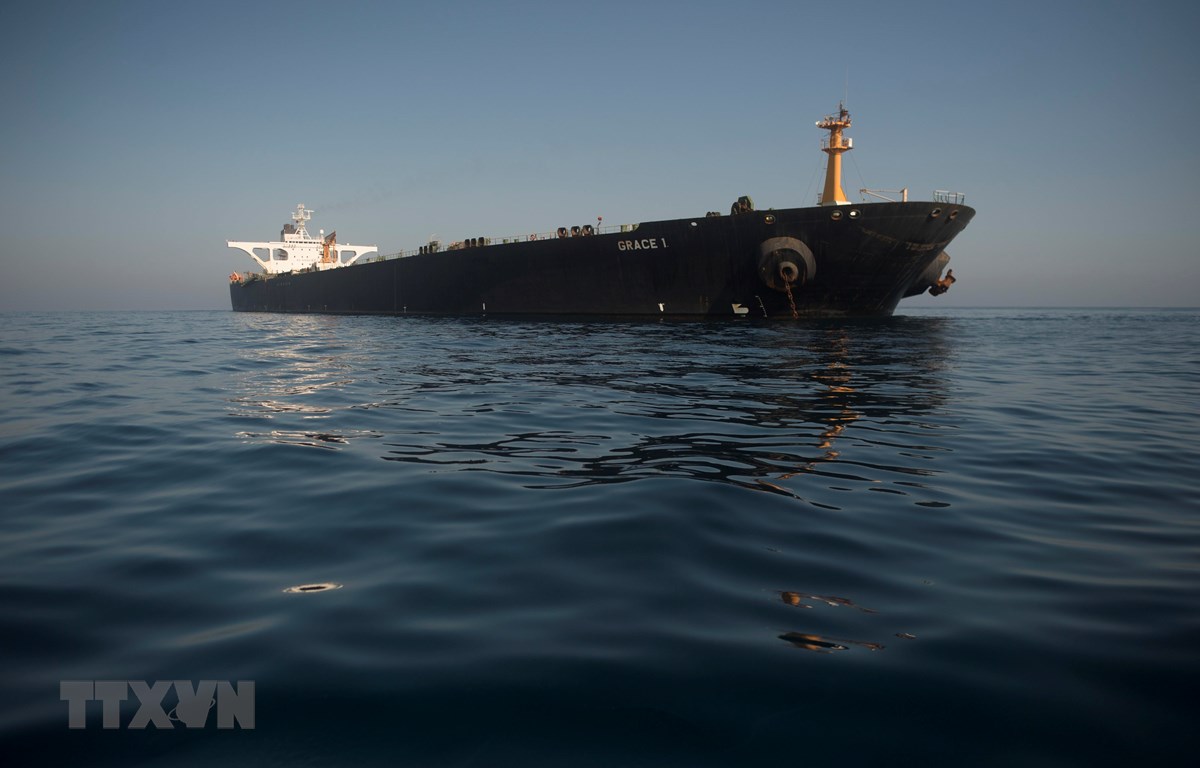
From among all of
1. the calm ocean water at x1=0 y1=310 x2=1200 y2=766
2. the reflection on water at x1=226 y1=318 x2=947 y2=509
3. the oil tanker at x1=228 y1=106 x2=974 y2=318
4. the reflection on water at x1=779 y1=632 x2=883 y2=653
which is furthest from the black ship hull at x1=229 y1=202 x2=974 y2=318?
the reflection on water at x1=779 y1=632 x2=883 y2=653

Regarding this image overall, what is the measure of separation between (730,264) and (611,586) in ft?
93.3

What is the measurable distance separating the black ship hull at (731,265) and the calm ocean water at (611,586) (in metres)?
20.9

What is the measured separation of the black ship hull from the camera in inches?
1104

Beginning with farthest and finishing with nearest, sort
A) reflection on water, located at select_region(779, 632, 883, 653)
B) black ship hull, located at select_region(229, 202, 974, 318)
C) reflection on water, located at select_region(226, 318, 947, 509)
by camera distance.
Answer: black ship hull, located at select_region(229, 202, 974, 318) < reflection on water, located at select_region(226, 318, 947, 509) < reflection on water, located at select_region(779, 632, 883, 653)

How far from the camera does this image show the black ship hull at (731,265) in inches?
1104

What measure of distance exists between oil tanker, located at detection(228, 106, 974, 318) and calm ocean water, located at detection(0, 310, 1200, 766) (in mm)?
20943

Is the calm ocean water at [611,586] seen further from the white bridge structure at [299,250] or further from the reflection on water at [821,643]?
the white bridge structure at [299,250]

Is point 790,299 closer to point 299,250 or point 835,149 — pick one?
point 835,149

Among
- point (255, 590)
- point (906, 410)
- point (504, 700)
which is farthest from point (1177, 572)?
point (906, 410)

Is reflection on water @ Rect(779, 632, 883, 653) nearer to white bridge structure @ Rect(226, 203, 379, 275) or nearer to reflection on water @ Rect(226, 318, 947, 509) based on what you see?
reflection on water @ Rect(226, 318, 947, 509)

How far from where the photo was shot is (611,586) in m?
3.34

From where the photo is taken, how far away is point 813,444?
6.85 m

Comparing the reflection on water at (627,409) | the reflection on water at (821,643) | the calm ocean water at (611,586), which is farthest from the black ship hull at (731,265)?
the reflection on water at (821,643)

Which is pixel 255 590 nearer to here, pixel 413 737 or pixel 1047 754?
pixel 413 737
